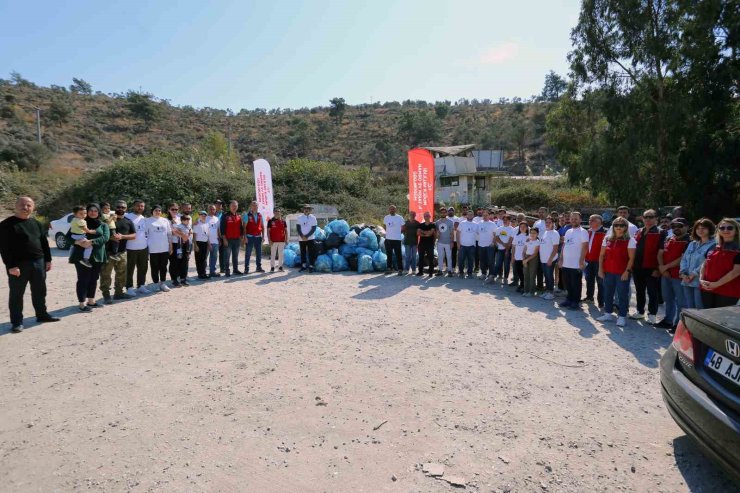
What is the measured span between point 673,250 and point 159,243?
8945mm

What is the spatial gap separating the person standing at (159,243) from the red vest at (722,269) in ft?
29.0

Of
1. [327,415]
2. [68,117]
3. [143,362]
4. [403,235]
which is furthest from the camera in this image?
[68,117]

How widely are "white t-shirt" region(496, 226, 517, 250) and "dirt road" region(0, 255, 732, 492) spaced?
301 centimetres

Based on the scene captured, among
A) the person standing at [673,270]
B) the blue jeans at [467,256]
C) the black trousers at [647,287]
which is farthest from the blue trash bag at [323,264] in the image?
the person standing at [673,270]

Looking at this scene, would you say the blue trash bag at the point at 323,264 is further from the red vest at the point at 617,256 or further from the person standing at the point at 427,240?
the red vest at the point at 617,256

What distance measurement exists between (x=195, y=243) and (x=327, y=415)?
7.33 metres

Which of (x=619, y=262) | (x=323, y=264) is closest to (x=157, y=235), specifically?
(x=323, y=264)

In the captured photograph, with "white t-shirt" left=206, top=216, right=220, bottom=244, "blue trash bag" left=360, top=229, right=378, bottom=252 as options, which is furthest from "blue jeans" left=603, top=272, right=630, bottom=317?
"white t-shirt" left=206, top=216, right=220, bottom=244

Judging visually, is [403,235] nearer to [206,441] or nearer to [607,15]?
[206,441]

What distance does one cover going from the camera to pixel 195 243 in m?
9.76

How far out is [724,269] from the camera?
15.4ft

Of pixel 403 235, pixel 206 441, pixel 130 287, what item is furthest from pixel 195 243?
pixel 206 441

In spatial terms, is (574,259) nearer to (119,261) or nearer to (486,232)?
(486,232)

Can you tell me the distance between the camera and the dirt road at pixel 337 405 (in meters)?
2.81
